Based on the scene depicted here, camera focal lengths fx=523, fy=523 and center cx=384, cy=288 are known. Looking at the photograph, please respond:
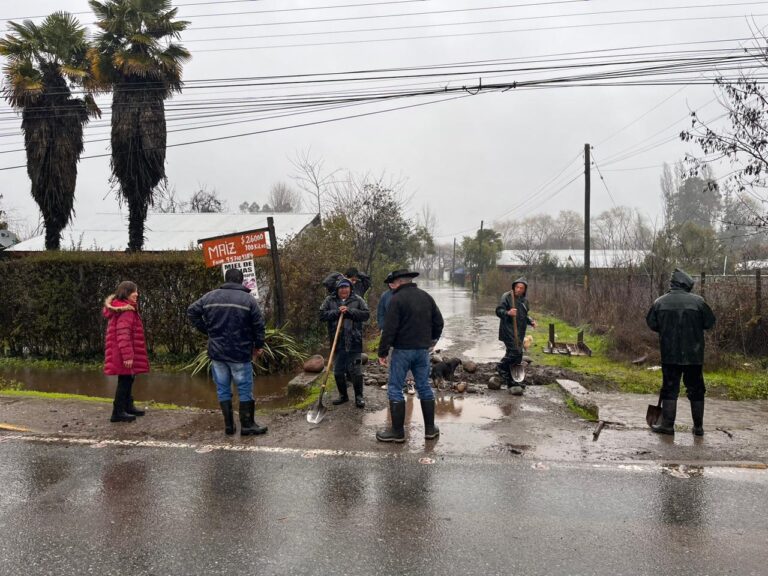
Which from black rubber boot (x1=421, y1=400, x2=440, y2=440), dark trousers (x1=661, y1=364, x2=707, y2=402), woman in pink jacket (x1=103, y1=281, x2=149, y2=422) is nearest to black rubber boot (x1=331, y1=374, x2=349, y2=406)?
black rubber boot (x1=421, y1=400, x2=440, y2=440)

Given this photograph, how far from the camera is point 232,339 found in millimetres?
5582

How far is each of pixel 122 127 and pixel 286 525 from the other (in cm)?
1525

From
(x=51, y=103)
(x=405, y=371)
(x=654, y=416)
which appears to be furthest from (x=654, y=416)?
(x=51, y=103)

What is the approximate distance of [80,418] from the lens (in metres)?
6.29

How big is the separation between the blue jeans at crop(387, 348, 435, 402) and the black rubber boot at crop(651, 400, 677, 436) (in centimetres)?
264

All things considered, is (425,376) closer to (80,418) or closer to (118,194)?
(80,418)

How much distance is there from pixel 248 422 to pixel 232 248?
4425 mm

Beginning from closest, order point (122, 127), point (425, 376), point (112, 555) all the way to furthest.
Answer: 1. point (112, 555)
2. point (425, 376)
3. point (122, 127)

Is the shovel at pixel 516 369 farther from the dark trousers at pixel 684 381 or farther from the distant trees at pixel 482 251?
the distant trees at pixel 482 251

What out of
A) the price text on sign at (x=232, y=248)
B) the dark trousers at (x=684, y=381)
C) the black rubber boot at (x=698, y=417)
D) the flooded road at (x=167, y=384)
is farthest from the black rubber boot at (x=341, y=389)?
the black rubber boot at (x=698, y=417)

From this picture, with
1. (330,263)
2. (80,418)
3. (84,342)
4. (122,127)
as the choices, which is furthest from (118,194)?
(80,418)

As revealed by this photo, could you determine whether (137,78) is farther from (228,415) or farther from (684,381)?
→ (684,381)

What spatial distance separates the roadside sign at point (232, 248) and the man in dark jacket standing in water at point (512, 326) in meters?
4.39

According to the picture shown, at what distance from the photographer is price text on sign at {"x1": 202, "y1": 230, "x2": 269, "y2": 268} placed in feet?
30.6
